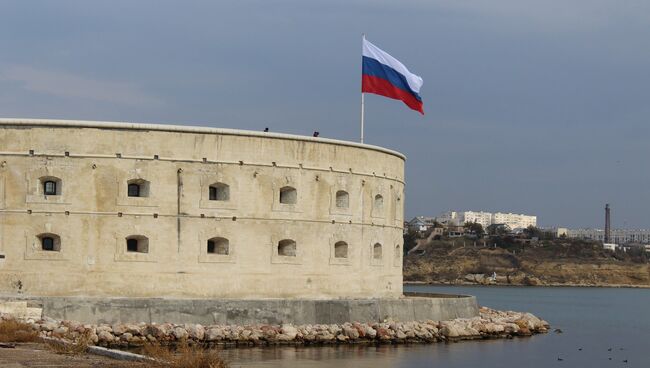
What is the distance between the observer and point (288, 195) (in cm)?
2619

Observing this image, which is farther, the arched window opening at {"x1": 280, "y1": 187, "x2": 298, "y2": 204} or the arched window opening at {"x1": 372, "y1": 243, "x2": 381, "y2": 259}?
the arched window opening at {"x1": 372, "y1": 243, "x2": 381, "y2": 259}

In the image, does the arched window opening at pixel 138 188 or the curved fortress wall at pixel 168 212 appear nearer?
Answer: the curved fortress wall at pixel 168 212

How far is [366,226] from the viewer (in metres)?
27.8

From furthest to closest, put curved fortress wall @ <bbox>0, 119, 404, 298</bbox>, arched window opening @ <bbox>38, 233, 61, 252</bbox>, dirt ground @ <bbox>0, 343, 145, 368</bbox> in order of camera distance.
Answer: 1. arched window opening @ <bbox>38, 233, 61, 252</bbox>
2. curved fortress wall @ <bbox>0, 119, 404, 298</bbox>
3. dirt ground @ <bbox>0, 343, 145, 368</bbox>

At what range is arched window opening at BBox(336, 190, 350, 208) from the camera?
27.2 metres

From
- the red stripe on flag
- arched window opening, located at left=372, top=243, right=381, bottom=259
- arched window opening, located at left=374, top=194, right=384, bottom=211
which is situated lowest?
arched window opening, located at left=372, top=243, right=381, bottom=259

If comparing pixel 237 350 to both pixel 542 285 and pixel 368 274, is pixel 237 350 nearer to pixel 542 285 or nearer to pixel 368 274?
pixel 368 274

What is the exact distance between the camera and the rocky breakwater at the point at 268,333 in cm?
2220

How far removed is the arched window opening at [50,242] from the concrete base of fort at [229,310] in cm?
136

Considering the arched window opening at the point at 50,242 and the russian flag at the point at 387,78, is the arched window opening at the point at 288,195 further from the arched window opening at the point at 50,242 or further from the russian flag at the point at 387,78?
the arched window opening at the point at 50,242

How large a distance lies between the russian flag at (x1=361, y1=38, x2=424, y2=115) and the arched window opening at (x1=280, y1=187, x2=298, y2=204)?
4.19 m

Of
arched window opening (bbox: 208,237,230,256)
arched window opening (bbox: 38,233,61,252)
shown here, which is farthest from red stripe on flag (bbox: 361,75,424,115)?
arched window opening (bbox: 38,233,61,252)

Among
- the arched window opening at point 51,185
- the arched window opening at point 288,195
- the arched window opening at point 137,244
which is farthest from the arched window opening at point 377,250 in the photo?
the arched window opening at point 51,185

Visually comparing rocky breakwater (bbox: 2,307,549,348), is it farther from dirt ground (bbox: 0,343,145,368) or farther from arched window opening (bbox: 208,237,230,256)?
dirt ground (bbox: 0,343,145,368)
